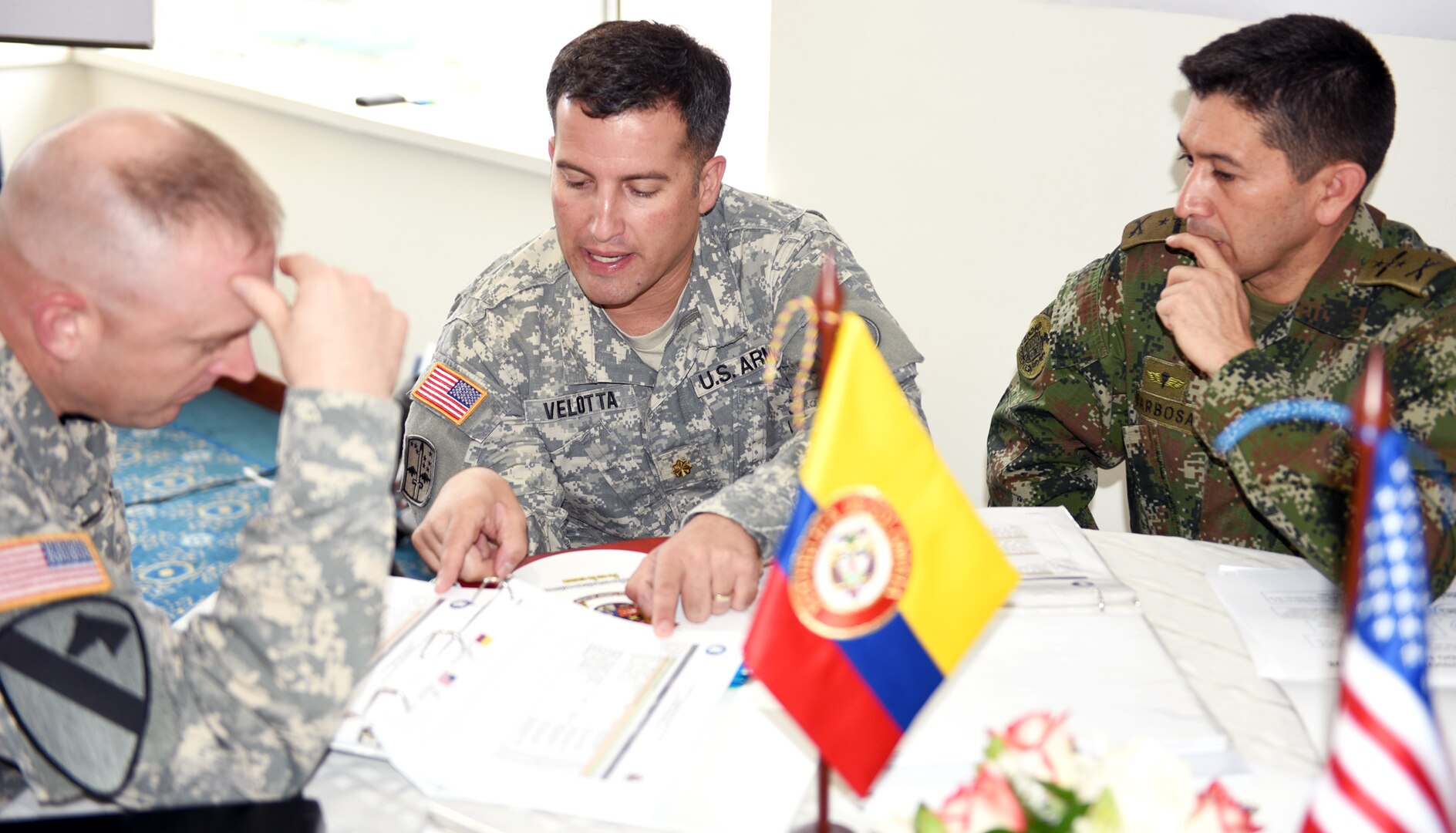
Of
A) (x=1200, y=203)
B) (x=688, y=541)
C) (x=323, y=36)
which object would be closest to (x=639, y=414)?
(x=688, y=541)

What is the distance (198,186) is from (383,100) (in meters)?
2.64

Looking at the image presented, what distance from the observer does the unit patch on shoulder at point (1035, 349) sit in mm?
1952

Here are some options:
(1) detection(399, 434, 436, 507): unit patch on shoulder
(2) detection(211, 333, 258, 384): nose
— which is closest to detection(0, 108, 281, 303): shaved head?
(2) detection(211, 333, 258, 384): nose

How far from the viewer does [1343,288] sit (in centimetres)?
171

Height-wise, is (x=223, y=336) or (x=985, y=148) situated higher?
(x=985, y=148)

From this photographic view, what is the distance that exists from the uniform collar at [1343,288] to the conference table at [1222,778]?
1.73 feet

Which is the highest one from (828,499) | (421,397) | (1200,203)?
(1200,203)

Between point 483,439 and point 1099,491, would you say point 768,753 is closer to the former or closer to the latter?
point 483,439

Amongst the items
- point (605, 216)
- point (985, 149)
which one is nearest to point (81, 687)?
point (605, 216)

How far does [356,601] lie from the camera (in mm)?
1044

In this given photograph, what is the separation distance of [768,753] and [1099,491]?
5.44ft

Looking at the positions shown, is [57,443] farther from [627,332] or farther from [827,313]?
[627,332]

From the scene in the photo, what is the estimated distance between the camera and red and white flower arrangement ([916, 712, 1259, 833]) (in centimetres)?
73

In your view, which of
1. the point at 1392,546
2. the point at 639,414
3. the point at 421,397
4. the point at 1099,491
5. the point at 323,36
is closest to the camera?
the point at 1392,546
